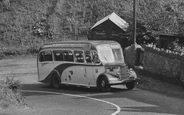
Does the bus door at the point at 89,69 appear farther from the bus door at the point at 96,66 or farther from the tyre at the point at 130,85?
the tyre at the point at 130,85

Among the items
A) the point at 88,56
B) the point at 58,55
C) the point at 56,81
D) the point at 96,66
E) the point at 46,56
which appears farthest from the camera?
the point at 46,56

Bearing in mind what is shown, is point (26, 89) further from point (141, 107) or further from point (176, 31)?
point (176, 31)

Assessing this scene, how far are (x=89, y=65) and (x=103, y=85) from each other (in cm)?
157

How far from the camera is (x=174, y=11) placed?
42.5m

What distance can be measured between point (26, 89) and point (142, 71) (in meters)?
9.16

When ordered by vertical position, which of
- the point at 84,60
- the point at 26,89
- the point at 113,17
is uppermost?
the point at 113,17

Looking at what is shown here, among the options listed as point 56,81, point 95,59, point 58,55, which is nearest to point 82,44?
point 95,59

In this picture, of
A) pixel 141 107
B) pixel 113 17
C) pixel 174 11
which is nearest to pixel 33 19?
pixel 113 17

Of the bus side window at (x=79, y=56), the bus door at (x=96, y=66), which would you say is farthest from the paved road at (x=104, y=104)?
the bus side window at (x=79, y=56)

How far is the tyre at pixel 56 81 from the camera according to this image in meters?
25.7

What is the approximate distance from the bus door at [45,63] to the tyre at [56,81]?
609mm

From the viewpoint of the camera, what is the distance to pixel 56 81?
85.3 feet

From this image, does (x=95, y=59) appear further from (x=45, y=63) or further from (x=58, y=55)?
(x=45, y=63)

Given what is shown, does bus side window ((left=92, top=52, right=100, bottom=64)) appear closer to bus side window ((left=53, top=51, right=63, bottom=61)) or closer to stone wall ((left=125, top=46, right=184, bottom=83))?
bus side window ((left=53, top=51, right=63, bottom=61))
